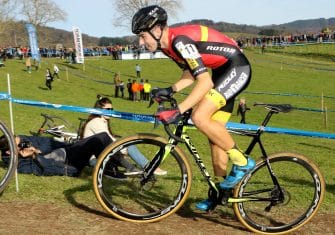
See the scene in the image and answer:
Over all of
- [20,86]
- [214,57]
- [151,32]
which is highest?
[151,32]

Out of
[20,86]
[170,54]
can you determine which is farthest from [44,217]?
[20,86]

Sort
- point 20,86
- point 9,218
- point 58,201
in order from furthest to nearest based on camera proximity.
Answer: point 20,86
point 58,201
point 9,218

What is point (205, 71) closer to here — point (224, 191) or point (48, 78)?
point (224, 191)

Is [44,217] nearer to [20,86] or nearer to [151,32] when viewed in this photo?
[151,32]

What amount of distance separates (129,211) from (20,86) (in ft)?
111

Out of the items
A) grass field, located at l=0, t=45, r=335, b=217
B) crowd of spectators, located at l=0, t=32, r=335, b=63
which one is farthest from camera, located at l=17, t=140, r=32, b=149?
crowd of spectators, located at l=0, t=32, r=335, b=63

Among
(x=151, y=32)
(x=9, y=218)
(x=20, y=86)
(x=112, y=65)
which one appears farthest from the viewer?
(x=112, y=65)

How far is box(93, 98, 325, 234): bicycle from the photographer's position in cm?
500

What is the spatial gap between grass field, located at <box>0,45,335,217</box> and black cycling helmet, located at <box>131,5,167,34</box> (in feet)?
7.93

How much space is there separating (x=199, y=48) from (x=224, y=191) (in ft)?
5.56

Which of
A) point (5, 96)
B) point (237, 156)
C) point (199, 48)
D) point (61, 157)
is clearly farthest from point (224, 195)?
point (5, 96)

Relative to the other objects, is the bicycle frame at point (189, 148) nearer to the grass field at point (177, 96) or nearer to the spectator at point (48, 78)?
the grass field at point (177, 96)

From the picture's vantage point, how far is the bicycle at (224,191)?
16.4 feet

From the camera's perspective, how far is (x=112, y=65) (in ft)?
196
